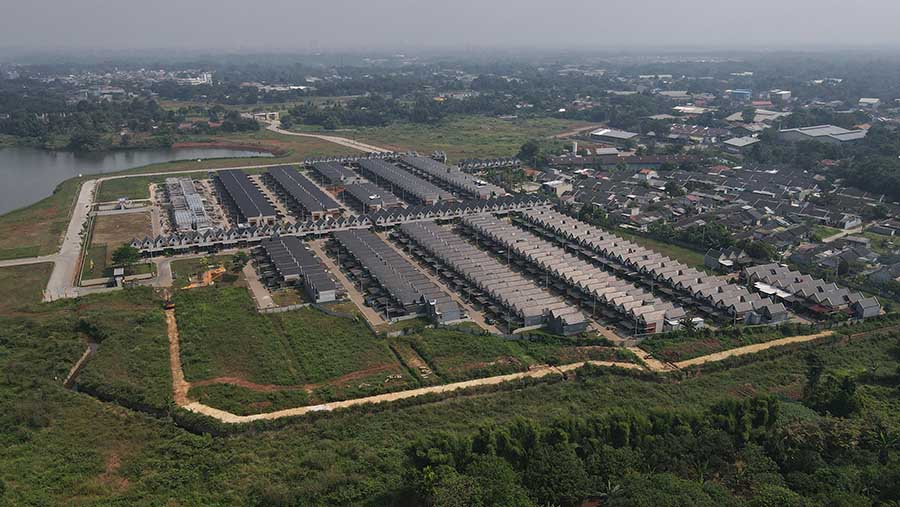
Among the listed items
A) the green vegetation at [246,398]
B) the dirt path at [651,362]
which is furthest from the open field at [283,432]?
the green vegetation at [246,398]

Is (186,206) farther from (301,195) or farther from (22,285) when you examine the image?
(22,285)

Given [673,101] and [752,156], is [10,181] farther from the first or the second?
[673,101]

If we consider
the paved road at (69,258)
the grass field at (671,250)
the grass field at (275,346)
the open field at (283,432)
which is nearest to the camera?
the open field at (283,432)

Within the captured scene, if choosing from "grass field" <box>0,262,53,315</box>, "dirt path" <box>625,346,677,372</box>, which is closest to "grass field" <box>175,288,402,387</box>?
"grass field" <box>0,262,53,315</box>

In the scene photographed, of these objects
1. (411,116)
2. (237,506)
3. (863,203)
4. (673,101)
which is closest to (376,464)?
(237,506)

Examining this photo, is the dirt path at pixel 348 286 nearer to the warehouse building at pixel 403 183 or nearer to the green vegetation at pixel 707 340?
the warehouse building at pixel 403 183

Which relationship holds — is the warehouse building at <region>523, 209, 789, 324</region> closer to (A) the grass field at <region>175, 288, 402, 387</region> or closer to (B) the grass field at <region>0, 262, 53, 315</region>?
(A) the grass field at <region>175, 288, 402, 387</region>

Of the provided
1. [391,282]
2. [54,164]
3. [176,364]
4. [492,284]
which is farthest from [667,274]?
[54,164]
